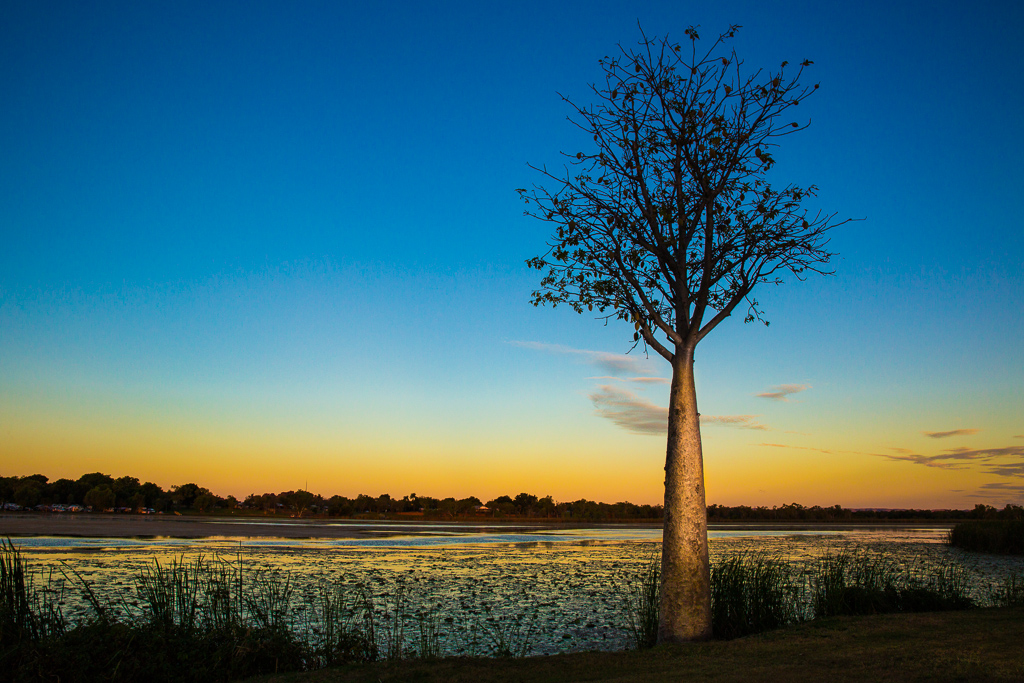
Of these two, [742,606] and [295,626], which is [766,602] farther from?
[295,626]

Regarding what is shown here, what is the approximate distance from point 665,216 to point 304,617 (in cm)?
1105

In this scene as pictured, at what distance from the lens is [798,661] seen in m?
7.60

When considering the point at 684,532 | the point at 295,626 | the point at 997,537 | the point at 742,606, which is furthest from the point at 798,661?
the point at 997,537

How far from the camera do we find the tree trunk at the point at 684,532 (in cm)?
969

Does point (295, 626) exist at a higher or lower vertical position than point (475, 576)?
higher

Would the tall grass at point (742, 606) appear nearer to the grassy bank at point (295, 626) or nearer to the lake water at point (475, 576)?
the grassy bank at point (295, 626)

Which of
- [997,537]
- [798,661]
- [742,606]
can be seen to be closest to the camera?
[798,661]

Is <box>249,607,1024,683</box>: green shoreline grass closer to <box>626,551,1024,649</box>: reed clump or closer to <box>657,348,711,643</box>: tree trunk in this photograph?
<box>657,348,711,643</box>: tree trunk

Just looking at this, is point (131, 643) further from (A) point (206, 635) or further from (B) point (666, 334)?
(B) point (666, 334)

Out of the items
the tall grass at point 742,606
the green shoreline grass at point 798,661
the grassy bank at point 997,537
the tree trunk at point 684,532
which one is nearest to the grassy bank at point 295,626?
the tall grass at point 742,606

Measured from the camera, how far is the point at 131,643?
9023 millimetres

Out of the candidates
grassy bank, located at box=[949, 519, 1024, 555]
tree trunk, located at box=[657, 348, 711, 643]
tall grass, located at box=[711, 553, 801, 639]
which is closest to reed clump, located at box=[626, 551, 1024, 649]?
tall grass, located at box=[711, 553, 801, 639]

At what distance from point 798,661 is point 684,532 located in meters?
2.55

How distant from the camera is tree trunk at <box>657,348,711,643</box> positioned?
9.69 meters
